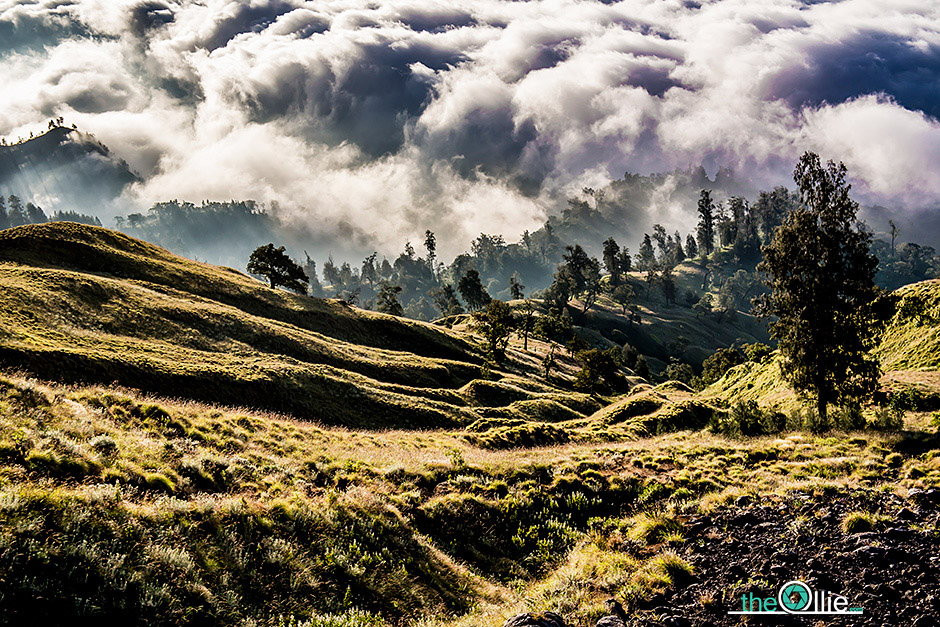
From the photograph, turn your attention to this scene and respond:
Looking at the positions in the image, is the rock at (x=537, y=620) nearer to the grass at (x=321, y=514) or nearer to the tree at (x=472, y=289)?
the grass at (x=321, y=514)

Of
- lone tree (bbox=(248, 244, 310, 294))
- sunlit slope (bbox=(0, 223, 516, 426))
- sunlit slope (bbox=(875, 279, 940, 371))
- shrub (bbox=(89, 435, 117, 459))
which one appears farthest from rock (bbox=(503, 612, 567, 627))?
lone tree (bbox=(248, 244, 310, 294))

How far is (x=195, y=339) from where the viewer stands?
49.0 metres

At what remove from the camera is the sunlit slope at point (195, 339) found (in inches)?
1453

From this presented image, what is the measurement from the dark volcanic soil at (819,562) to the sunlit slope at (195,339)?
34705mm

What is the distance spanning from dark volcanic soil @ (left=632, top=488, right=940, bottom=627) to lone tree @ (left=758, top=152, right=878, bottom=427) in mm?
17141

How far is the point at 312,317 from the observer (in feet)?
246

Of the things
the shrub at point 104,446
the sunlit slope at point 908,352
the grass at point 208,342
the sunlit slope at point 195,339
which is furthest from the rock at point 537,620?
the sunlit slope at point 908,352

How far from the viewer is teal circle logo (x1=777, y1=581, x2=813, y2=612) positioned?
980 centimetres

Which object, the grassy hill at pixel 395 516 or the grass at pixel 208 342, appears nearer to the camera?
the grassy hill at pixel 395 516

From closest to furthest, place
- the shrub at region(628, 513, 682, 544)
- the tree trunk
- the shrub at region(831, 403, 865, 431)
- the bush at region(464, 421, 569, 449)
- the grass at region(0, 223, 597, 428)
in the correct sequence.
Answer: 1. the shrub at region(628, 513, 682, 544)
2. the shrub at region(831, 403, 865, 431)
3. the tree trunk
4. the bush at region(464, 421, 569, 449)
5. the grass at region(0, 223, 597, 428)

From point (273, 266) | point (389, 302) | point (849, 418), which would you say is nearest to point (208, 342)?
point (273, 266)

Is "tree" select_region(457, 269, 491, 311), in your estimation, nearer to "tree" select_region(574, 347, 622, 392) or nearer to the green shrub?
"tree" select_region(574, 347, 622, 392)

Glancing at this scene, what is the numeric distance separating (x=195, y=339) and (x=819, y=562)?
5469cm

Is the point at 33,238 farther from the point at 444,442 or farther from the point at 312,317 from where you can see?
the point at 444,442
